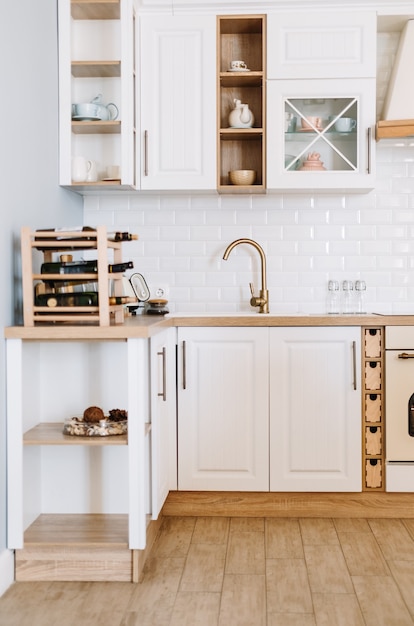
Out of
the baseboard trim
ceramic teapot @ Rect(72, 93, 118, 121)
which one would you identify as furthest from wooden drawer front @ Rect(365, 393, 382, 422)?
ceramic teapot @ Rect(72, 93, 118, 121)

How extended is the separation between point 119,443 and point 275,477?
1060 millimetres

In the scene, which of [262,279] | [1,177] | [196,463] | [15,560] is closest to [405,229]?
[262,279]

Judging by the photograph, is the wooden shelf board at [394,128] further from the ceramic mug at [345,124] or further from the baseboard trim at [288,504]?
the baseboard trim at [288,504]

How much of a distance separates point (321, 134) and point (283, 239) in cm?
60

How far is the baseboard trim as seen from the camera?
11.5 ft

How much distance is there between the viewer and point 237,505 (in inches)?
140

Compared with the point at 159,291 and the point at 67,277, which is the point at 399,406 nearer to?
the point at 159,291

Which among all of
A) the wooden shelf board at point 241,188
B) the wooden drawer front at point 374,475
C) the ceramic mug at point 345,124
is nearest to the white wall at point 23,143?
the wooden shelf board at point 241,188

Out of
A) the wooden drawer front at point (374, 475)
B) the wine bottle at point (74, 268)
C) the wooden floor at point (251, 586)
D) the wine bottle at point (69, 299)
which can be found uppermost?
the wine bottle at point (74, 268)

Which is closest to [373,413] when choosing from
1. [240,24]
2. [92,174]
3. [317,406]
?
[317,406]

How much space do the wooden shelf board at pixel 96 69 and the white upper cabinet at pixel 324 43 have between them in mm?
750

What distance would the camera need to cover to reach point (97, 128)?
12.3 feet

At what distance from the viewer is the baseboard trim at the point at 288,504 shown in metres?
3.51

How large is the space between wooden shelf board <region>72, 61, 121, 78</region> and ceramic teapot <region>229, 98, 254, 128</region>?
0.60 meters
